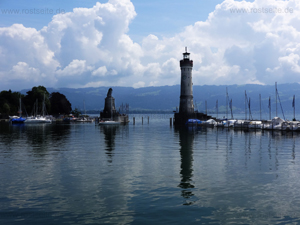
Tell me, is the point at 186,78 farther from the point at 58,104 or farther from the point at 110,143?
the point at 58,104

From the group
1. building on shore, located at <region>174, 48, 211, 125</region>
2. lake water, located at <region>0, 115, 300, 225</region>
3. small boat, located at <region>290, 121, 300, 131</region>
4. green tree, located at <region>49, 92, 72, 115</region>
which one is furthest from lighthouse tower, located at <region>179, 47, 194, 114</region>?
green tree, located at <region>49, 92, 72, 115</region>

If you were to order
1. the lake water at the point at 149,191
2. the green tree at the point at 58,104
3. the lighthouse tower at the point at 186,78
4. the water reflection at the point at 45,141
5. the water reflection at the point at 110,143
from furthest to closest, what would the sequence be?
the green tree at the point at 58,104
the lighthouse tower at the point at 186,78
the water reflection at the point at 45,141
the water reflection at the point at 110,143
the lake water at the point at 149,191

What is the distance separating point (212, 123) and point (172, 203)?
82.3 metres

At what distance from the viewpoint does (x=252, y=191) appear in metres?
18.4

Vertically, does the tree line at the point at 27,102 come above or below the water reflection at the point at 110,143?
above

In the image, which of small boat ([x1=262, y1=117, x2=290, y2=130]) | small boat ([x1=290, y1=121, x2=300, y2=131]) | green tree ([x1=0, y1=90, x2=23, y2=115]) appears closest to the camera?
small boat ([x1=290, y1=121, x2=300, y2=131])

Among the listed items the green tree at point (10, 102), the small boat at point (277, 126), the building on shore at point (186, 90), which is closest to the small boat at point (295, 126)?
the small boat at point (277, 126)

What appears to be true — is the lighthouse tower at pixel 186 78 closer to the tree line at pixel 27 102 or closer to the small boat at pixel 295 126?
the small boat at pixel 295 126

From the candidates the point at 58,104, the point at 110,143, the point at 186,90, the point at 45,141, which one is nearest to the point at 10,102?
the point at 58,104

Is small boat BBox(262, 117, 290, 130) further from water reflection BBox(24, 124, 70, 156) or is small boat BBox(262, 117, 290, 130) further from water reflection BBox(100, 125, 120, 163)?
water reflection BBox(24, 124, 70, 156)

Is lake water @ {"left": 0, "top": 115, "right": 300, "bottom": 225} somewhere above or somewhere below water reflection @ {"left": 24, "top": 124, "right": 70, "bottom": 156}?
below

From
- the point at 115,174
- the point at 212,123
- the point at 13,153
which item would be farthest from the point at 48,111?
the point at 115,174

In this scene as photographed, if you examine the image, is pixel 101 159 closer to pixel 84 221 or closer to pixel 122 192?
pixel 122 192

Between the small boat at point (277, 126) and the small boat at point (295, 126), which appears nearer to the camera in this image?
the small boat at point (295, 126)
